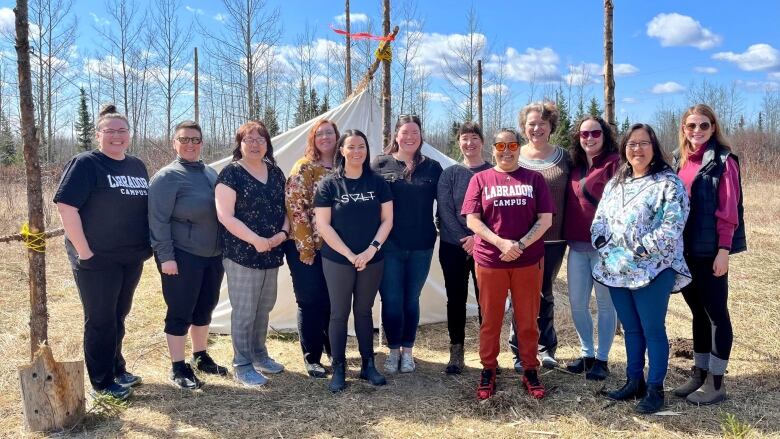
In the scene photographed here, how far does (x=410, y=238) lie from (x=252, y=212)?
3.45 ft

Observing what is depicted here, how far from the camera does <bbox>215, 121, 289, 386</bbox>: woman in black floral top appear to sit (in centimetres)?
339

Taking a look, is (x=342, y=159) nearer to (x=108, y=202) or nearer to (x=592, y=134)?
(x=108, y=202)

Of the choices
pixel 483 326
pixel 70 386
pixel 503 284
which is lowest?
pixel 70 386

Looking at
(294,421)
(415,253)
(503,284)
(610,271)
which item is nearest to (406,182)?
(415,253)

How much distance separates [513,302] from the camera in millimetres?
3326

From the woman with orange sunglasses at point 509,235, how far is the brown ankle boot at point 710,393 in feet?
3.03

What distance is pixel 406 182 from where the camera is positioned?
11.8 feet

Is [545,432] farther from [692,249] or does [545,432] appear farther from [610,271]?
[692,249]

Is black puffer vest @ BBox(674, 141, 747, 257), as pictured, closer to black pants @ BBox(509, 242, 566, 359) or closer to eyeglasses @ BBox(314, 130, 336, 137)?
black pants @ BBox(509, 242, 566, 359)

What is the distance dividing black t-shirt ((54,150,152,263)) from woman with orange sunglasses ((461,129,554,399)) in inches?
79.9

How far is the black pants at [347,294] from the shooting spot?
3.38 metres

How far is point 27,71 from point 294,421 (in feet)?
8.44

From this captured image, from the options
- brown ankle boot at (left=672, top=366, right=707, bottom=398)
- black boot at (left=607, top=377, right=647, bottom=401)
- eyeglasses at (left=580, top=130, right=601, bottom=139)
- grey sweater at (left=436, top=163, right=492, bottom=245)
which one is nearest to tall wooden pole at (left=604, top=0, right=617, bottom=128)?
eyeglasses at (left=580, top=130, right=601, bottom=139)

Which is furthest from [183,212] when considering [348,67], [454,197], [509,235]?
[348,67]
